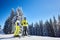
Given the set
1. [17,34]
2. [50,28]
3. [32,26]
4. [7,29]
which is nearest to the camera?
[17,34]

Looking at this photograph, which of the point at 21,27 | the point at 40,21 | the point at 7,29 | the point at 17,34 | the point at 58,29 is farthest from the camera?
the point at 40,21

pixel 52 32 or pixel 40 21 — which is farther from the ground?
pixel 40 21

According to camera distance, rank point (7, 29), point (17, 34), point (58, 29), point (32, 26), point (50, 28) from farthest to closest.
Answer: point (32, 26) < point (50, 28) < point (58, 29) < point (7, 29) < point (17, 34)

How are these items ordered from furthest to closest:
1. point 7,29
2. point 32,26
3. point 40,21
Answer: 1. point 40,21
2. point 32,26
3. point 7,29

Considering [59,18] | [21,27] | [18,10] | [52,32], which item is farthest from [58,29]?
[21,27]

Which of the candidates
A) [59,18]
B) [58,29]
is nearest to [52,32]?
[58,29]

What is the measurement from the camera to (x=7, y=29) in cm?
1875

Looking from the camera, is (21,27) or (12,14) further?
(12,14)

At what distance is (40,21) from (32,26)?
3354 mm

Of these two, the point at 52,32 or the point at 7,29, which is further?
the point at 52,32

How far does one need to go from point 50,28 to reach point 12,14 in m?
11.9

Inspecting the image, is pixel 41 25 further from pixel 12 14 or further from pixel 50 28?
pixel 12 14

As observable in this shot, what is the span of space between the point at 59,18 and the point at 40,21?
19.3ft

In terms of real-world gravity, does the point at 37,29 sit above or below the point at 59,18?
below
